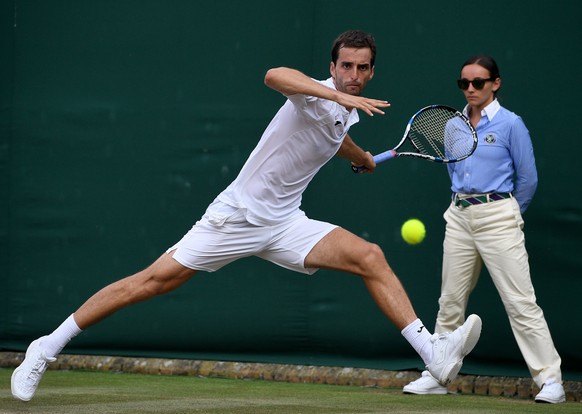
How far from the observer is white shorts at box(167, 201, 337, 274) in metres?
5.20

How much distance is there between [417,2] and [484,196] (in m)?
1.35

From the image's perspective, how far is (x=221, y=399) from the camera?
5660 mm

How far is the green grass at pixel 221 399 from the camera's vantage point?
5.14 m

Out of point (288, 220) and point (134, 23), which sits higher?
point (134, 23)

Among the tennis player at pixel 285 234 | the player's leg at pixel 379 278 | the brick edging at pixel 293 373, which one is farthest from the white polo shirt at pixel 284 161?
the brick edging at pixel 293 373

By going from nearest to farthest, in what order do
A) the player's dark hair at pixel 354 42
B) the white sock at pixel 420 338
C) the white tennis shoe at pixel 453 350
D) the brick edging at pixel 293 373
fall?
the white tennis shoe at pixel 453 350 < the white sock at pixel 420 338 < the player's dark hair at pixel 354 42 < the brick edging at pixel 293 373

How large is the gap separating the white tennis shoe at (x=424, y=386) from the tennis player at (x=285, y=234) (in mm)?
1154

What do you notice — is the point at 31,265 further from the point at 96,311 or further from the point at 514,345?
the point at 514,345

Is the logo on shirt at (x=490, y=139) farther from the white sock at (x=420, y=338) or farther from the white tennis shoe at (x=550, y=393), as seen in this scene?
the white sock at (x=420, y=338)

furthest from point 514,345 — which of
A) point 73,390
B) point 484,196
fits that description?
point 73,390

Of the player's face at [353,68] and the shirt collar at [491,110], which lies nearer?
the player's face at [353,68]

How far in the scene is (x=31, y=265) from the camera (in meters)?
7.44

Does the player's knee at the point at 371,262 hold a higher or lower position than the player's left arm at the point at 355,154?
lower

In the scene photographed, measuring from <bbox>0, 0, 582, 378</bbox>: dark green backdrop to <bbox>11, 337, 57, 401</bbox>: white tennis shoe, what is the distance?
6.77ft
